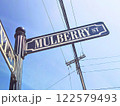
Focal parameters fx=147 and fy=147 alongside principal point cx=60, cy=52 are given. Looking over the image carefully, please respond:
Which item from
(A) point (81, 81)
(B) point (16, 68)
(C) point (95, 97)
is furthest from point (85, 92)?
(A) point (81, 81)

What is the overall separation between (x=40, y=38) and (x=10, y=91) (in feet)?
3.15

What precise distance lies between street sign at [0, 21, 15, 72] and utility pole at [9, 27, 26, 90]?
10 centimetres

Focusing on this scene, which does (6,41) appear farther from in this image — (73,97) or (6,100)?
(73,97)

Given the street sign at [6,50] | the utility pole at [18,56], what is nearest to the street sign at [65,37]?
the utility pole at [18,56]

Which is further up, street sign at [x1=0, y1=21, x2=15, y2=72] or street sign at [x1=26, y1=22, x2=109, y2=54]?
street sign at [x1=26, y1=22, x2=109, y2=54]

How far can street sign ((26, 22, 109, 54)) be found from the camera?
2221 millimetres

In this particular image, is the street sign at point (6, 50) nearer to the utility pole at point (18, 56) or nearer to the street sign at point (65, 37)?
the utility pole at point (18, 56)

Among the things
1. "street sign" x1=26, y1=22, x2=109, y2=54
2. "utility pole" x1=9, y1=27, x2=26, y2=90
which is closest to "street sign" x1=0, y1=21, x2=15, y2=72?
"utility pole" x1=9, y1=27, x2=26, y2=90

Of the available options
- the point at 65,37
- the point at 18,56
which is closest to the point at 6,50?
the point at 18,56

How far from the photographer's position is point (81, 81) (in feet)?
29.9

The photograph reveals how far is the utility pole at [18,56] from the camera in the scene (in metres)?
1.78

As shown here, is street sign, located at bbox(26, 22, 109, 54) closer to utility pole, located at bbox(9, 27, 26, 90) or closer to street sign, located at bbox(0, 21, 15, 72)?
utility pole, located at bbox(9, 27, 26, 90)

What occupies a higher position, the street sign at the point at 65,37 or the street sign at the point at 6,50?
the street sign at the point at 65,37

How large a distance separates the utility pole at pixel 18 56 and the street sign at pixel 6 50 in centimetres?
10
